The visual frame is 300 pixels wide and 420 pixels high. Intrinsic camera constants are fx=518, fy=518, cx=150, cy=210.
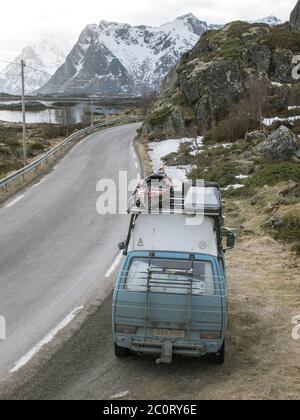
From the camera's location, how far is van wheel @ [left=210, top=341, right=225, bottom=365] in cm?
862

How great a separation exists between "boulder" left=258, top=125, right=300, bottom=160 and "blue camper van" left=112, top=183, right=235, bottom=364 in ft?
60.8

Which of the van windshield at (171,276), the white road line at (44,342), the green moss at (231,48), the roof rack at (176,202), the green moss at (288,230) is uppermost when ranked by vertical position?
the green moss at (231,48)

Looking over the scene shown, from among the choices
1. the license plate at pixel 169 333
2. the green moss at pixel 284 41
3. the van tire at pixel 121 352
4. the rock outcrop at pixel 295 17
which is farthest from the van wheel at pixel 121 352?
the rock outcrop at pixel 295 17

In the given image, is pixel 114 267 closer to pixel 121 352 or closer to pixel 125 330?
pixel 121 352

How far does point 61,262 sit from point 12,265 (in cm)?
140

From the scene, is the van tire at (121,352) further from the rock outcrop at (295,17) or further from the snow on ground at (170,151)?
the rock outcrop at (295,17)

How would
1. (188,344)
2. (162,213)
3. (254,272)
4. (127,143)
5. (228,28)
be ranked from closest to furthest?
(188,344) < (162,213) < (254,272) < (127,143) < (228,28)

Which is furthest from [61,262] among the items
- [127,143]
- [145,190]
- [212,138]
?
[127,143]

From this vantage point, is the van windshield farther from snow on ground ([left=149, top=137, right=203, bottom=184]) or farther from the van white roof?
snow on ground ([left=149, top=137, right=203, bottom=184])

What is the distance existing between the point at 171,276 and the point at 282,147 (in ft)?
66.6

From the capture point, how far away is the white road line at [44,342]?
8820 millimetres

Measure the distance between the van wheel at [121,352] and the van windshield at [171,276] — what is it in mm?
1066

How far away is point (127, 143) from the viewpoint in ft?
159
